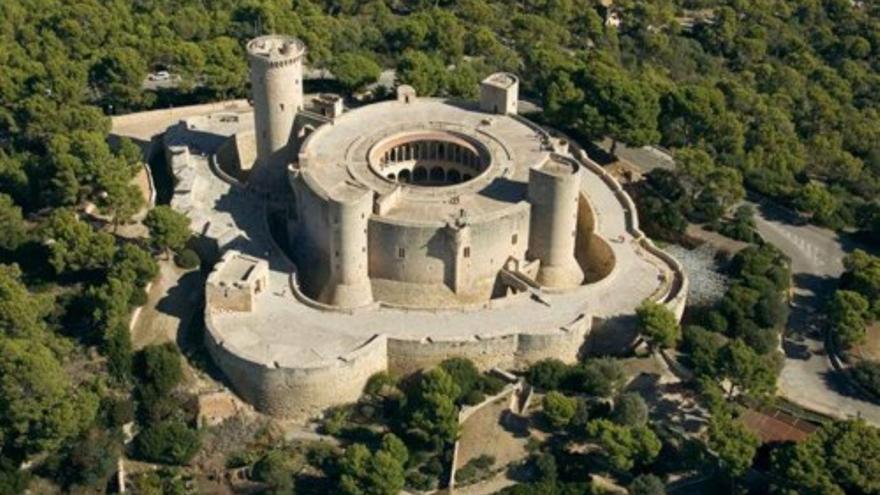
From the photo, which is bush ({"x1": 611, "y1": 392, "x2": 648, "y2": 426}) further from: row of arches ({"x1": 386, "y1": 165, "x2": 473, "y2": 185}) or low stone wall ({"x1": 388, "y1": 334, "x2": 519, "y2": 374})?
row of arches ({"x1": 386, "y1": 165, "x2": 473, "y2": 185})

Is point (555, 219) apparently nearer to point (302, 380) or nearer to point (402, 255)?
point (402, 255)

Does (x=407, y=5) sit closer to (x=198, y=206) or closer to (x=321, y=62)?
(x=321, y=62)

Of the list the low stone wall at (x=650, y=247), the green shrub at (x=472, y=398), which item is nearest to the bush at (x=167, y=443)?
the green shrub at (x=472, y=398)

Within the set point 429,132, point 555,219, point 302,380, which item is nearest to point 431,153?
point 429,132

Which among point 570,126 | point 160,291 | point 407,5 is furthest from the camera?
point 407,5

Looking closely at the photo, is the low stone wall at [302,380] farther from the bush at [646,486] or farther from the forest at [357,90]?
the bush at [646,486]

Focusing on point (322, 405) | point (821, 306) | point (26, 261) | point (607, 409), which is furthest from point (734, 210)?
point (26, 261)

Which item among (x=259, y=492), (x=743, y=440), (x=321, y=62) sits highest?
(x=321, y=62)
